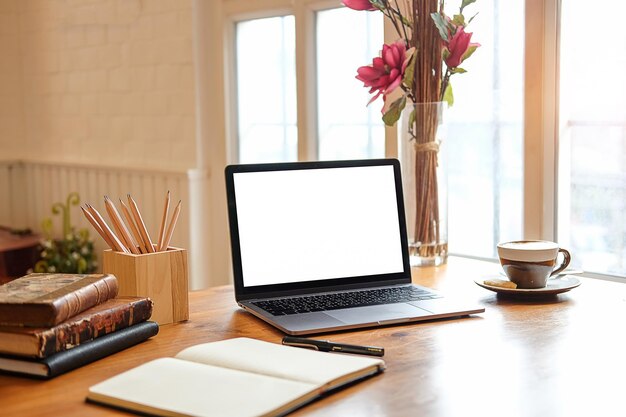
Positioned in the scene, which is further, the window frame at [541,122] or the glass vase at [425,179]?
the window frame at [541,122]

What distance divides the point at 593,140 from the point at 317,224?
0.87 m

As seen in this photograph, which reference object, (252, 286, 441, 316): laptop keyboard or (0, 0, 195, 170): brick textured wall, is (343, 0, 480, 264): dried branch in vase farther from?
(0, 0, 195, 170): brick textured wall

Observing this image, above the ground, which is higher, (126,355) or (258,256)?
(258,256)

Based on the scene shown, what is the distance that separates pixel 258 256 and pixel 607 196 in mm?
1009

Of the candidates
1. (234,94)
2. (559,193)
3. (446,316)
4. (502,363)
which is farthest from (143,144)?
(502,363)

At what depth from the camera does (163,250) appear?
1.53m

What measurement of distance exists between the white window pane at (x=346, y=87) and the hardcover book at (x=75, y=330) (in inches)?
62.9

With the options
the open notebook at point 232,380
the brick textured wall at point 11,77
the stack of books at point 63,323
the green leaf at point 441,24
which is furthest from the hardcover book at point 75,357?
the brick textured wall at point 11,77

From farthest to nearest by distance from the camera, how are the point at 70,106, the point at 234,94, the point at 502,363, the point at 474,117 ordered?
the point at 70,106 → the point at 234,94 → the point at 474,117 → the point at 502,363

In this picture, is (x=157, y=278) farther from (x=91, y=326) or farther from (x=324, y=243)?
(x=324, y=243)

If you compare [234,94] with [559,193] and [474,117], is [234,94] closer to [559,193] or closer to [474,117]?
[474,117]

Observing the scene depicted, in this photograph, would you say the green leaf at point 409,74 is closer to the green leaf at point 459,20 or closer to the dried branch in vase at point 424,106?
the dried branch in vase at point 424,106

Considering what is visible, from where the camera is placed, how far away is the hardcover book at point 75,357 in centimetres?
119

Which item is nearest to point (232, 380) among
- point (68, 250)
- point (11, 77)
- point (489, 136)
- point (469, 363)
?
point (469, 363)
